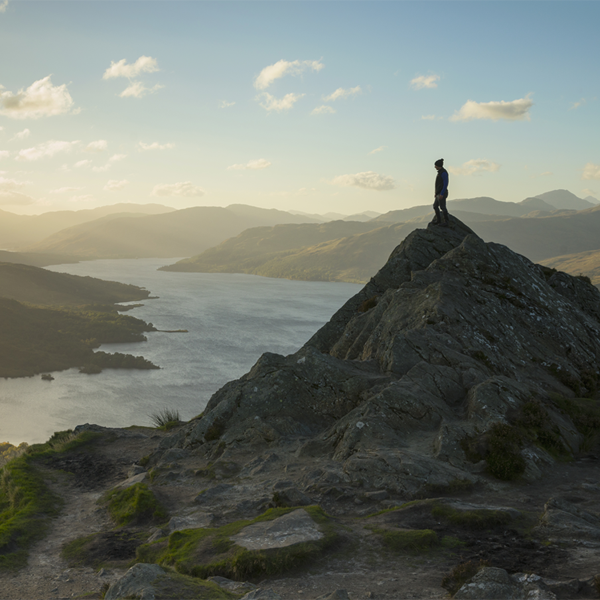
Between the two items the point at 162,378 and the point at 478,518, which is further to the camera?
the point at 162,378

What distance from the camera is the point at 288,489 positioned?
13047mm

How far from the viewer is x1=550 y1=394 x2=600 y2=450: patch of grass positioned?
16.7 m

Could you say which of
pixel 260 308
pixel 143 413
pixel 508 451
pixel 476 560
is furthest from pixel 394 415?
pixel 260 308

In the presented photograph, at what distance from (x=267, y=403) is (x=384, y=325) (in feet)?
24.0

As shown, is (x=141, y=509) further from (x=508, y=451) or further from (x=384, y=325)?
(x=384, y=325)

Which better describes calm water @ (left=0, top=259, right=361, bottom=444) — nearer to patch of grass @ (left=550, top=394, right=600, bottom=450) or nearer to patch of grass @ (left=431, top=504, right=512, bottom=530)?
patch of grass @ (left=550, top=394, right=600, bottom=450)

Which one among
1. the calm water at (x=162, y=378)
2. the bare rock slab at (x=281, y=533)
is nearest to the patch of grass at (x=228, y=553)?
the bare rock slab at (x=281, y=533)

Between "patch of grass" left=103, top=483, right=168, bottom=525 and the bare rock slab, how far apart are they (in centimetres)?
469

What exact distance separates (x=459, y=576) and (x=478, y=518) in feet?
9.37

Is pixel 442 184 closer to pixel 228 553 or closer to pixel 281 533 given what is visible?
pixel 281 533

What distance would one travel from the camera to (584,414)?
17672 millimetres

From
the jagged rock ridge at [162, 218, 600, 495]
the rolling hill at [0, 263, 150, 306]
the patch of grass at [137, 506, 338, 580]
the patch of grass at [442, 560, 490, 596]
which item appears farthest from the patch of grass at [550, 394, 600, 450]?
the rolling hill at [0, 263, 150, 306]

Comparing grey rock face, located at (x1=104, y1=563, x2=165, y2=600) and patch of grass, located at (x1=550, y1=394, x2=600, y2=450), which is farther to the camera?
patch of grass, located at (x1=550, y1=394, x2=600, y2=450)

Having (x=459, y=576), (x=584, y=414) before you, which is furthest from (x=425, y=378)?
(x=459, y=576)
